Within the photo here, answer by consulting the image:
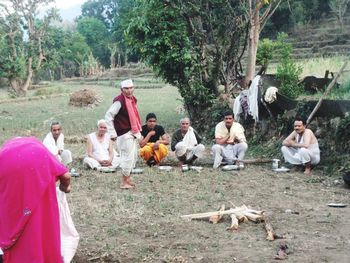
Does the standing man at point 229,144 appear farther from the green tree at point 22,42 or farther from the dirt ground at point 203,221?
the green tree at point 22,42

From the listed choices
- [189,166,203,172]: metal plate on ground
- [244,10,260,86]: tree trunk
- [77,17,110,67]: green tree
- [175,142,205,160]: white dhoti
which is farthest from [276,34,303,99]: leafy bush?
[77,17,110,67]: green tree

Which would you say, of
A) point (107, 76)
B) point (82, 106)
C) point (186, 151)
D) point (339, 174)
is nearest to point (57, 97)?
point (82, 106)

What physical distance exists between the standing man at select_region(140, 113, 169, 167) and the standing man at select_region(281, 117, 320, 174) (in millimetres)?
2294

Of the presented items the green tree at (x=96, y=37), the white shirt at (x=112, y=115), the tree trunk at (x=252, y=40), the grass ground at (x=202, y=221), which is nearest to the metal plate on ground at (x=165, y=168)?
the grass ground at (x=202, y=221)

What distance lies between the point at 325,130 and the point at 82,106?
15651mm

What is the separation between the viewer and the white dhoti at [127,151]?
8.02 m

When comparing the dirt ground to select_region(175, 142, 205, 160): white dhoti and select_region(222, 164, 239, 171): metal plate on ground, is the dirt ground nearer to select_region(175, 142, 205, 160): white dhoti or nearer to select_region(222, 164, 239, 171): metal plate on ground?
select_region(222, 164, 239, 171): metal plate on ground

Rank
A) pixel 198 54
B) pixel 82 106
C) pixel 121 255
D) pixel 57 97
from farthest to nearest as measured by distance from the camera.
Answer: pixel 57 97
pixel 82 106
pixel 198 54
pixel 121 255

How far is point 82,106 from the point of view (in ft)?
78.4

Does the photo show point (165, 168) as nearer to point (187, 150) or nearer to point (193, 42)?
point (187, 150)

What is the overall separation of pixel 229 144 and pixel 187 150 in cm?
82

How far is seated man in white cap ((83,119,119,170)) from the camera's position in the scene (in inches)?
387

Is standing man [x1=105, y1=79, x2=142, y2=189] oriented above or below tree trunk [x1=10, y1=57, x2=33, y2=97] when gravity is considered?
above

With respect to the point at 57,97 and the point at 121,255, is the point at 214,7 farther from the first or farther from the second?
the point at 57,97
